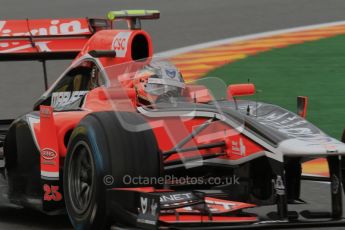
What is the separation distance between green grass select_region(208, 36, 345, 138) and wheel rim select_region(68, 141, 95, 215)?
5411 millimetres

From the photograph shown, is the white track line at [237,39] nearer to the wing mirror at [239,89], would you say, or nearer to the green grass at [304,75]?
the green grass at [304,75]

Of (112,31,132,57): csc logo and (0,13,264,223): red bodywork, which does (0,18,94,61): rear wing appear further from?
(112,31,132,57): csc logo

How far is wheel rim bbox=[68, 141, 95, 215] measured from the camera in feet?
22.5

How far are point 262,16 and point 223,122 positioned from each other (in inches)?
524

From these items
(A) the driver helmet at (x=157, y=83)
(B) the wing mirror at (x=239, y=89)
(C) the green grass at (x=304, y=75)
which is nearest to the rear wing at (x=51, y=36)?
(A) the driver helmet at (x=157, y=83)

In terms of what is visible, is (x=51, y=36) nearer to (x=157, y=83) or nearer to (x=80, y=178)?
(x=157, y=83)

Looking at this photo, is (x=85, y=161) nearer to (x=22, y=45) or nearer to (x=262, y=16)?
(x=22, y=45)

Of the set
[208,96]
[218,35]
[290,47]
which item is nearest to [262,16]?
[218,35]

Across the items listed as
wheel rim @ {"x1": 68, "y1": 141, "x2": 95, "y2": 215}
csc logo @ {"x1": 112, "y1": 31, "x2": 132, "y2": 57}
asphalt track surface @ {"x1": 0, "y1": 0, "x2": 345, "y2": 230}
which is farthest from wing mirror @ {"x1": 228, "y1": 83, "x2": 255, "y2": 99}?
asphalt track surface @ {"x1": 0, "y1": 0, "x2": 345, "y2": 230}

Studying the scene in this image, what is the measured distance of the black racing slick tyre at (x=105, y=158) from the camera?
658 centimetres

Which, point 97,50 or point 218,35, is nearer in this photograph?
point 97,50

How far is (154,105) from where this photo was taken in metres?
7.43

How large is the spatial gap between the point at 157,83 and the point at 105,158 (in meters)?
1.29

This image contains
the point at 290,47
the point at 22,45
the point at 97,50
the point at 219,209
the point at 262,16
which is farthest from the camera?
the point at 262,16
